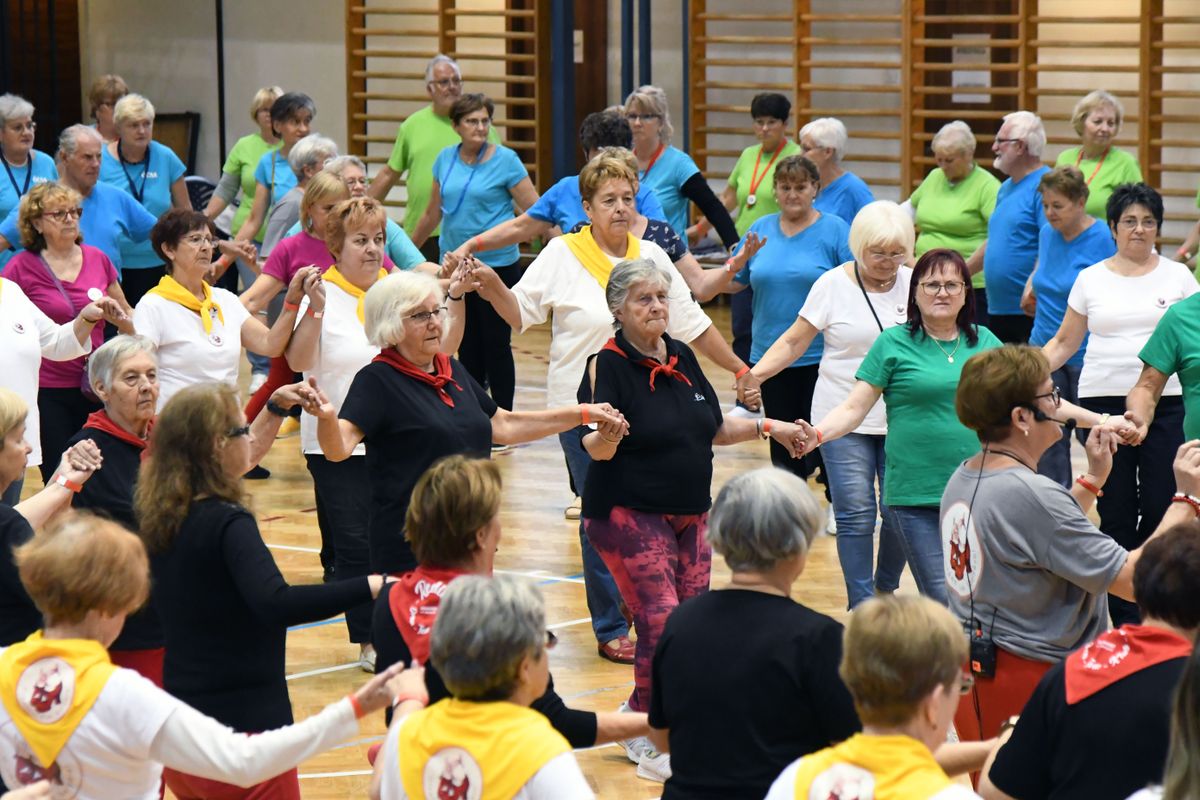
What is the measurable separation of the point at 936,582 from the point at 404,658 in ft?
6.78

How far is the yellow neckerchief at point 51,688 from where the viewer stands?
8.46 ft

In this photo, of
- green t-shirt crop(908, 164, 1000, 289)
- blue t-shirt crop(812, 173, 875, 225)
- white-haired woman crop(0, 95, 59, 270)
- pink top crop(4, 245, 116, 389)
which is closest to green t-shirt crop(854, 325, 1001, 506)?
pink top crop(4, 245, 116, 389)

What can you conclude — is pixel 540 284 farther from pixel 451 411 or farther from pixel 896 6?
pixel 896 6

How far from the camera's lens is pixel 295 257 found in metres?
5.93

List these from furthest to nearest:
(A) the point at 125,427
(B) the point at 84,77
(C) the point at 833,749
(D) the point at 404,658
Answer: (B) the point at 84,77
(A) the point at 125,427
(D) the point at 404,658
(C) the point at 833,749

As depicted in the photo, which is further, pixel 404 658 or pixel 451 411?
pixel 451 411

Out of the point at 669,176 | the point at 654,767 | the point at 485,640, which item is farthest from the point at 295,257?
the point at 485,640

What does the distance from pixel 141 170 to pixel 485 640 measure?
697cm

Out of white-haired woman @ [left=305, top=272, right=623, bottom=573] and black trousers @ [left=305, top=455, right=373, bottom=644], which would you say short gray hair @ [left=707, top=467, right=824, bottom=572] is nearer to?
white-haired woman @ [left=305, top=272, right=623, bottom=573]

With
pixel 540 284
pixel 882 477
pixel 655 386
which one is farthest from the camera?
pixel 540 284

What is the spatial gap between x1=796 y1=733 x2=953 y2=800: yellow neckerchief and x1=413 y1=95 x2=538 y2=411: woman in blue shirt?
556 centimetres

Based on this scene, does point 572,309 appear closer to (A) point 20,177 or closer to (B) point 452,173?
(B) point 452,173

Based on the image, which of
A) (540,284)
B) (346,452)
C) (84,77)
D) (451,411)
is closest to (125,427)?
(346,452)

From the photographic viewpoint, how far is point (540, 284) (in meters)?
5.44
